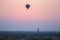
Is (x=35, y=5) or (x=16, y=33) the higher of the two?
(x=35, y=5)

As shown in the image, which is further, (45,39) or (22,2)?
(22,2)

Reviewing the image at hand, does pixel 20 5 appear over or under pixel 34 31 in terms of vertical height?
over

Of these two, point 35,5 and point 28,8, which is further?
point 35,5

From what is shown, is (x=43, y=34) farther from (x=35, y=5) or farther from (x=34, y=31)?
(x=35, y=5)

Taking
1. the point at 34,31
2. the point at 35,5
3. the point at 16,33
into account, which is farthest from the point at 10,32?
the point at 35,5

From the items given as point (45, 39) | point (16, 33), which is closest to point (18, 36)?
point (16, 33)

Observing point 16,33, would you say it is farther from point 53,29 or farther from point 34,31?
point 53,29
